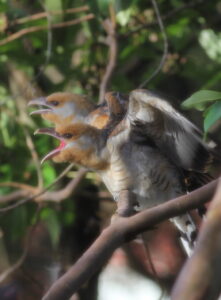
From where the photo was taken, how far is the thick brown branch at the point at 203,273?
1.95 ft

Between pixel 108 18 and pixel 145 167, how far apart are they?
75 cm

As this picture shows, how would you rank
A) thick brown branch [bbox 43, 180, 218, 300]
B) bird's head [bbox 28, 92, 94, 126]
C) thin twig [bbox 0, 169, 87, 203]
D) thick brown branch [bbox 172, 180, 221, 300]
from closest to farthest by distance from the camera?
thick brown branch [bbox 172, 180, 221, 300] → thick brown branch [bbox 43, 180, 218, 300] → bird's head [bbox 28, 92, 94, 126] → thin twig [bbox 0, 169, 87, 203]

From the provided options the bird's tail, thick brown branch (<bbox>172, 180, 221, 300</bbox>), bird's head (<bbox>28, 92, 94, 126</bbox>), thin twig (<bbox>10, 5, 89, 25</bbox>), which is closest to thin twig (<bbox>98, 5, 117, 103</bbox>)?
thin twig (<bbox>10, 5, 89, 25</bbox>)

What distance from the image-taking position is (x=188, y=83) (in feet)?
9.97

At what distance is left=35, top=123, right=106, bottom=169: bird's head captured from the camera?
1600mm

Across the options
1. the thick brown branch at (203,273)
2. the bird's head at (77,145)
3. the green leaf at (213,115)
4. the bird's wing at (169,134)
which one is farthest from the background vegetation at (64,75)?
the thick brown branch at (203,273)

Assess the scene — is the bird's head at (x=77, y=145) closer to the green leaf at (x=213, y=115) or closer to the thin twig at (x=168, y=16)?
the green leaf at (x=213, y=115)

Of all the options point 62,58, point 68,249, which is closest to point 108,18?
point 62,58

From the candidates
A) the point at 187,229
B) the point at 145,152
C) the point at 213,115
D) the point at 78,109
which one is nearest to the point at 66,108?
the point at 78,109

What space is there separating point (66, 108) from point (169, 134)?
Result: 0.29 meters

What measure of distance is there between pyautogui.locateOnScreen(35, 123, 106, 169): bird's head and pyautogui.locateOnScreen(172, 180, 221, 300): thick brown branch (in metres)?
0.97

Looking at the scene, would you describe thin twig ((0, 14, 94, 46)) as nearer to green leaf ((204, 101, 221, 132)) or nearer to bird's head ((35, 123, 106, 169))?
bird's head ((35, 123, 106, 169))

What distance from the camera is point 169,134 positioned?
6.01 ft

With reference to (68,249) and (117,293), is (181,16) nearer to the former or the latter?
(68,249)
